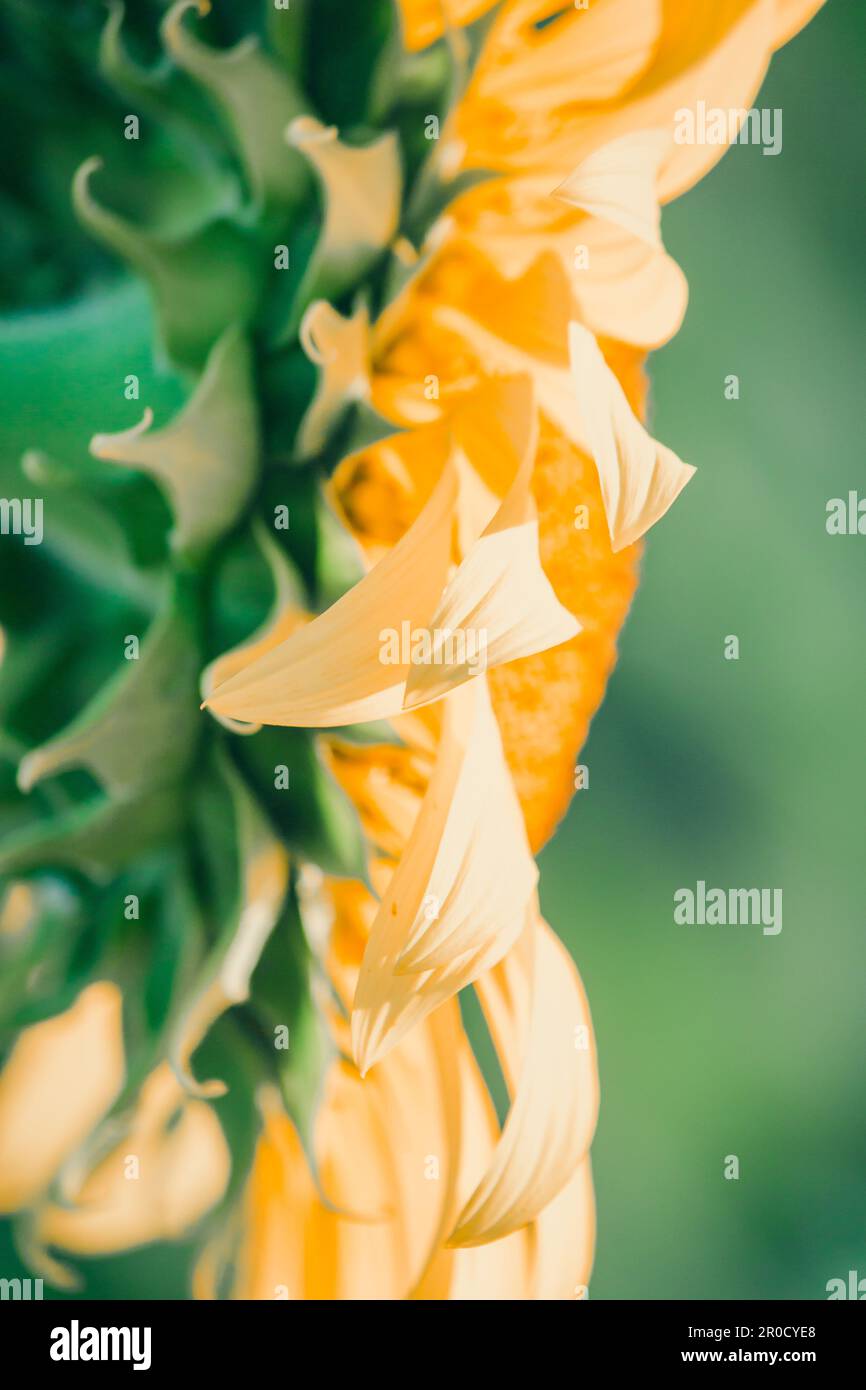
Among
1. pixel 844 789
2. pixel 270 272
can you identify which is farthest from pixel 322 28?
pixel 844 789

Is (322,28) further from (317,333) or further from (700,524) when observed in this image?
(700,524)

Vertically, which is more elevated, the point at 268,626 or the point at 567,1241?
the point at 268,626

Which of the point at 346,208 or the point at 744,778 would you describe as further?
the point at 744,778

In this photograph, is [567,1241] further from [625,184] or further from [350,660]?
[625,184]

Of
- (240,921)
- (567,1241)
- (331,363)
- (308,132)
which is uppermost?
(308,132)
